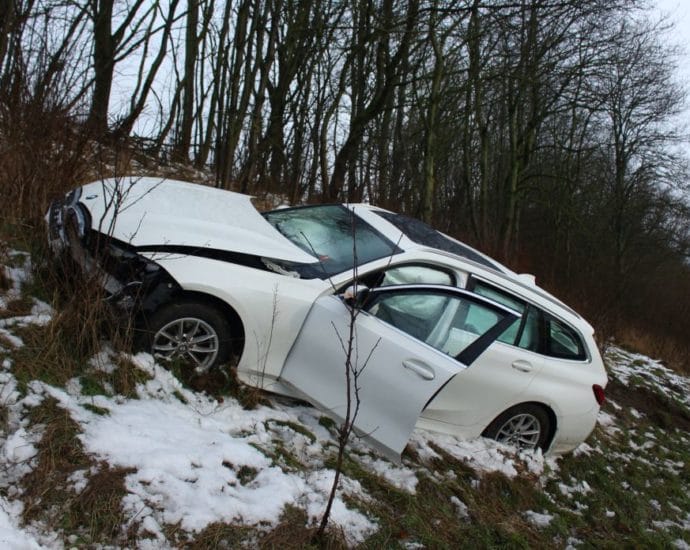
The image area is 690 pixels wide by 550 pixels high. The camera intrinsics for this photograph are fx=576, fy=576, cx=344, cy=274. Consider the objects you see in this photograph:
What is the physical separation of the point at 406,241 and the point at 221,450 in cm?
233

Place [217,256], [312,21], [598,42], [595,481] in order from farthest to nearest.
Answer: [598,42] < [312,21] < [595,481] < [217,256]

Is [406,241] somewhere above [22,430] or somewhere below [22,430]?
above

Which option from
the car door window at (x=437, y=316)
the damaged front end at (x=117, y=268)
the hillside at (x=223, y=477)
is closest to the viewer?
the hillside at (x=223, y=477)

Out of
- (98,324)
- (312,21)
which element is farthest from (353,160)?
(98,324)

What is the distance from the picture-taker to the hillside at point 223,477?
9.27 ft

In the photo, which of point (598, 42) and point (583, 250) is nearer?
point (598, 42)

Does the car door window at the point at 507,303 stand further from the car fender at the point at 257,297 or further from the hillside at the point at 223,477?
the car fender at the point at 257,297

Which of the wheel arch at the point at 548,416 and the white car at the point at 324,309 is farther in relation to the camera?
the wheel arch at the point at 548,416

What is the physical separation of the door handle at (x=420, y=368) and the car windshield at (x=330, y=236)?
907 mm

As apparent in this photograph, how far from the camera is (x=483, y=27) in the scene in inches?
460

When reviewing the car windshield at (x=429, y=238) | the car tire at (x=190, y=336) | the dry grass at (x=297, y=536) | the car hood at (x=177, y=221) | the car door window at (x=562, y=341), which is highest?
the car windshield at (x=429, y=238)

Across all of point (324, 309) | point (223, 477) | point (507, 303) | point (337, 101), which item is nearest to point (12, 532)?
point (223, 477)

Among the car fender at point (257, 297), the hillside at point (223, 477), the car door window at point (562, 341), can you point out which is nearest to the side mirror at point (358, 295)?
the car fender at point (257, 297)

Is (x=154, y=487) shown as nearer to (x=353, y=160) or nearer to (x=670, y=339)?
(x=353, y=160)
